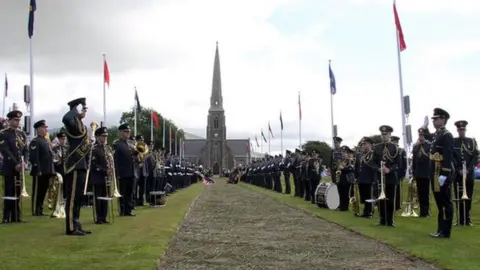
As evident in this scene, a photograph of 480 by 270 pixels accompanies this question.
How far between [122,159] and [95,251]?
25.3ft

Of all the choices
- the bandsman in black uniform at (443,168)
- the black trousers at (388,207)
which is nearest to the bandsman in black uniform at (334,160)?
the black trousers at (388,207)

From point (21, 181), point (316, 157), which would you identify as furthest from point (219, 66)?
point (21, 181)

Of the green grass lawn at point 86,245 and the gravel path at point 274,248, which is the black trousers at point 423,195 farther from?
the green grass lawn at point 86,245

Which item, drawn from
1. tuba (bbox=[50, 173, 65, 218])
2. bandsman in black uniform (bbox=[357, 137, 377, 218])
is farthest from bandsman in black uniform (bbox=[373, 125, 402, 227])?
tuba (bbox=[50, 173, 65, 218])

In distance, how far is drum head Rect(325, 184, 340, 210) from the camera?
20422 millimetres

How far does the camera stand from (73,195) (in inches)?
466

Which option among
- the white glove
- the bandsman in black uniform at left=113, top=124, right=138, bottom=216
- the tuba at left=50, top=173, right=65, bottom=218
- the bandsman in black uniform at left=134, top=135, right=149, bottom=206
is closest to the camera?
the white glove

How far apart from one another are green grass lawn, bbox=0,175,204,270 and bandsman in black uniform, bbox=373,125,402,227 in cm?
550

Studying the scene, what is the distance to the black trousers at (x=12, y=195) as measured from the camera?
47.0 ft

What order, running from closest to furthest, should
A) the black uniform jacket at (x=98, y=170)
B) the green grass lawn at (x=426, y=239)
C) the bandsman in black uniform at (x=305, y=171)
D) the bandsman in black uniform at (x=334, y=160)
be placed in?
the green grass lawn at (x=426, y=239) < the black uniform jacket at (x=98, y=170) < the bandsman in black uniform at (x=334, y=160) < the bandsman in black uniform at (x=305, y=171)

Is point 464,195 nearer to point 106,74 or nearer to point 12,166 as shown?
point 12,166

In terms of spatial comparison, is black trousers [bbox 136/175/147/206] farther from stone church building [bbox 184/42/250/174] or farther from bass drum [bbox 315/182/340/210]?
stone church building [bbox 184/42/250/174]

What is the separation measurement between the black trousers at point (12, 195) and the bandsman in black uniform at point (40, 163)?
1527 millimetres

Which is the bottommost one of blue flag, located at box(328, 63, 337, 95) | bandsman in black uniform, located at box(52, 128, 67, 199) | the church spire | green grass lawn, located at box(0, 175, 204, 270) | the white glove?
green grass lawn, located at box(0, 175, 204, 270)
